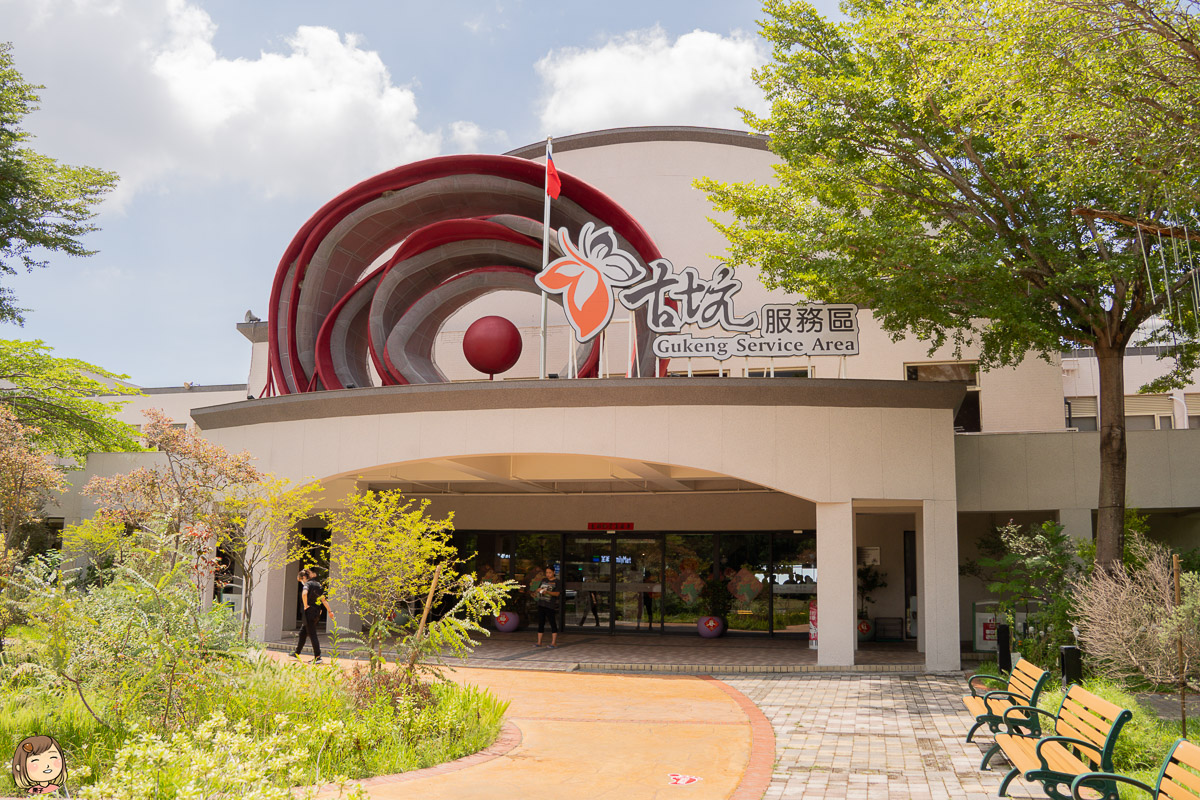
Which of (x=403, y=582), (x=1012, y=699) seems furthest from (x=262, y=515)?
(x=1012, y=699)

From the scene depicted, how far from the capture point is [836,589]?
1580 cm

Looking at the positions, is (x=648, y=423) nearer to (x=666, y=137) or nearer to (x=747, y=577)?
(x=747, y=577)

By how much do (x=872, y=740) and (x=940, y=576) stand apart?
6.86m

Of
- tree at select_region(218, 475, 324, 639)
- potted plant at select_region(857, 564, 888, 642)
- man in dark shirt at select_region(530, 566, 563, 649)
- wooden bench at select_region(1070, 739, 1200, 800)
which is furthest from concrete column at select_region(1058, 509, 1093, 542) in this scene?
tree at select_region(218, 475, 324, 639)

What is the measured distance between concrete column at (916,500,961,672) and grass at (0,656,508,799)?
908 centimetres

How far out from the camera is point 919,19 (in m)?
12.8

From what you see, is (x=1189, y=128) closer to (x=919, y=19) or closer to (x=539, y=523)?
(x=919, y=19)

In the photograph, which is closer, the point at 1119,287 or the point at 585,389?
the point at 1119,287

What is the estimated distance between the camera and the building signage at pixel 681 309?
54.0 feet

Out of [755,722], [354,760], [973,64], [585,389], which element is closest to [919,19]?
[973,64]

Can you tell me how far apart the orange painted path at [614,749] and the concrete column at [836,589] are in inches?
106

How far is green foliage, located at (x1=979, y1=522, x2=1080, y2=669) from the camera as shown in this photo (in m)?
14.6

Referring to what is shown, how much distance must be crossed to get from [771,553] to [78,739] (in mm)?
16738

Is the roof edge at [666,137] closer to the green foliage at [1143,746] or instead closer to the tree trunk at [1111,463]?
the tree trunk at [1111,463]
